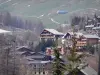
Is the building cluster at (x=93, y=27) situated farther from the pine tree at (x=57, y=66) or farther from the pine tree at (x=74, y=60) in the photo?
the pine tree at (x=74, y=60)

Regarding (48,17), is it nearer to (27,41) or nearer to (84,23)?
(84,23)

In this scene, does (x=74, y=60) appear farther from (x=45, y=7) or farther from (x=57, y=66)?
(x=45, y=7)

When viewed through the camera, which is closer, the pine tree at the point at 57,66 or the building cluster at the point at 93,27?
the pine tree at the point at 57,66

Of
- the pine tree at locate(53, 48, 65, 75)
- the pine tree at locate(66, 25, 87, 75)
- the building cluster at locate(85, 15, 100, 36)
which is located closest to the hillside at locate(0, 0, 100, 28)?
the building cluster at locate(85, 15, 100, 36)

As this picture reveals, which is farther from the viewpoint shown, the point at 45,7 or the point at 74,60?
the point at 45,7

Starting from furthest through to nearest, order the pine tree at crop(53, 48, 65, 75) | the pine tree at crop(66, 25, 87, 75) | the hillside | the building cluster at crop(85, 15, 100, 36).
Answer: the hillside, the building cluster at crop(85, 15, 100, 36), the pine tree at crop(53, 48, 65, 75), the pine tree at crop(66, 25, 87, 75)

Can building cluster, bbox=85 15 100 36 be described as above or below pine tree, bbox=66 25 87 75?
above

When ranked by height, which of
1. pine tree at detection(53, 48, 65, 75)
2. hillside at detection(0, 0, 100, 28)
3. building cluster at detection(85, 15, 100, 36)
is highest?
hillside at detection(0, 0, 100, 28)

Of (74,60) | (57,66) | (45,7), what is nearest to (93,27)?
(57,66)

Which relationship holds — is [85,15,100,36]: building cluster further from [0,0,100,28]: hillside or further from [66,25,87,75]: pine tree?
[0,0,100,28]: hillside

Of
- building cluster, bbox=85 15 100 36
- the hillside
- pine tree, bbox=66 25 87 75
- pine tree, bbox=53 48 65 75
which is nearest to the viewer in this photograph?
pine tree, bbox=66 25 87 75

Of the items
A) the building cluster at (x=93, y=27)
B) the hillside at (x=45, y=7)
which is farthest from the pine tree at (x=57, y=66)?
the hillside at (x=45, y=7)

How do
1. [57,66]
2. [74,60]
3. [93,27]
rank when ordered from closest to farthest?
[74,60]
[57,66]
[93,27]
